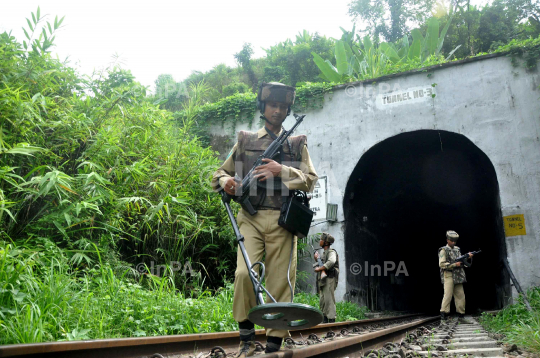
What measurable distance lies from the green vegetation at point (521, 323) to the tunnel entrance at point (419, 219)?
2013 millimetres

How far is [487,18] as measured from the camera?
26.0m

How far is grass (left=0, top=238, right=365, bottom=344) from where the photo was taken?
11.3ft

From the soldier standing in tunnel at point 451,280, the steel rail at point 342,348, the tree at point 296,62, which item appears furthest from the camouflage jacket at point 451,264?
the tree at point 296,62

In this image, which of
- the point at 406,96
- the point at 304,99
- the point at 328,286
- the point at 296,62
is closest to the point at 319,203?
the point at 304,99

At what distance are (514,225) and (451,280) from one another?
223 centimetres

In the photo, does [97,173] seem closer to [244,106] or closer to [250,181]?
[250,181]

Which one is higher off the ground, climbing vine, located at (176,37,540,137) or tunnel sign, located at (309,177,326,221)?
climbing vine, located at (176,37,540,137)

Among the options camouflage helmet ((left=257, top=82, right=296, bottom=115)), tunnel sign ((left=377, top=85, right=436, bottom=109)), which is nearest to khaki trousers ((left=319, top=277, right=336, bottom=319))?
camouflage helmet ((left=257, top=82, right=296, bottom=115))

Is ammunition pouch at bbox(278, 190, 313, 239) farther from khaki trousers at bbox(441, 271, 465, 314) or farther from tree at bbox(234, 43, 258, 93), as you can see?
tree at bbox(234, 43, 258, 93)

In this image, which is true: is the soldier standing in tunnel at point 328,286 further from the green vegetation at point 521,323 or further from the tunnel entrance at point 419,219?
the tunnel entrance at point 419,219

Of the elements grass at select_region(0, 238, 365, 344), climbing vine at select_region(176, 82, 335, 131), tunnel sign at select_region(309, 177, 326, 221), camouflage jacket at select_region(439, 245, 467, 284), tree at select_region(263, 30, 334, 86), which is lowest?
grass at select_region(0, 238, 365, 344)

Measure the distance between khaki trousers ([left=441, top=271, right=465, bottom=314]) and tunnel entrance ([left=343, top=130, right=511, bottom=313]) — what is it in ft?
6.49

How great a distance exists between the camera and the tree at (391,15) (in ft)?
102

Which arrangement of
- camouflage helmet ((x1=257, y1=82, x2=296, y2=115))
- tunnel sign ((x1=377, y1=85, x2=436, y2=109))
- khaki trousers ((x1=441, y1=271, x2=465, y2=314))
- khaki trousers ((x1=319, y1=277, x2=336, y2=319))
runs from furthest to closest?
1. tunnel sign ((x1=377, y1=85, x2=436, y2=109))
2. khaki trousers ((x1=441, y1=271, x2=465, y2=314))
3. khaki trousers ((x1=319, y1=277, x2=336, y2=319))
4. camouflage helmet ((x1=257, y1=82, x2=296, y2=115))
